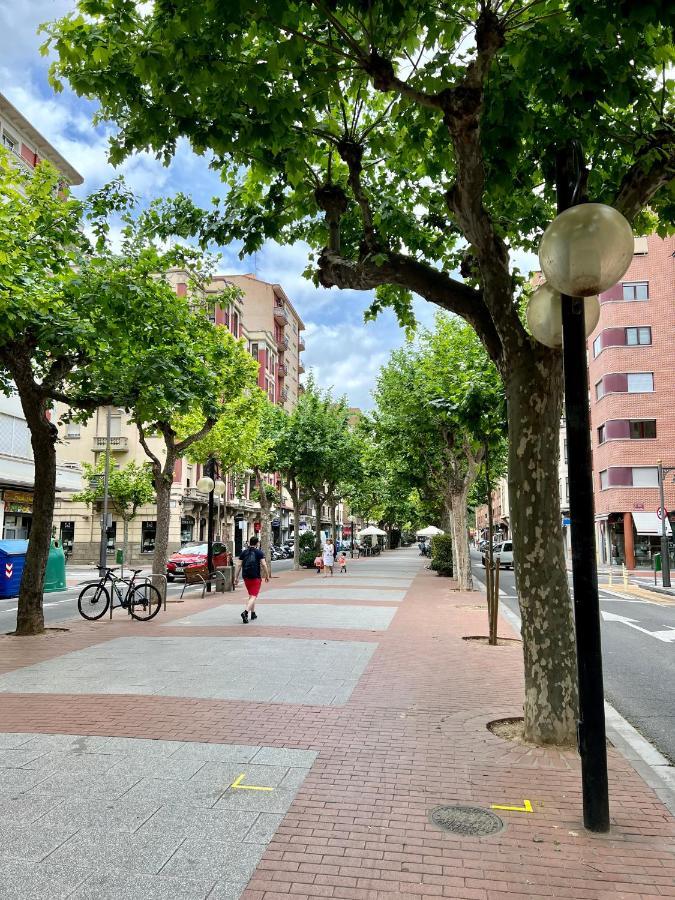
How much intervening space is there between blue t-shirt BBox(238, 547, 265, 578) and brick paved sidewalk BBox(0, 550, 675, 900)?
2.59 m

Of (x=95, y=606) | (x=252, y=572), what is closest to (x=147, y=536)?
(x=95, y=606)

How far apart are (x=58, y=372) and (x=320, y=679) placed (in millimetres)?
7210

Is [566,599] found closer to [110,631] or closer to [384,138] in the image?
[384,138]

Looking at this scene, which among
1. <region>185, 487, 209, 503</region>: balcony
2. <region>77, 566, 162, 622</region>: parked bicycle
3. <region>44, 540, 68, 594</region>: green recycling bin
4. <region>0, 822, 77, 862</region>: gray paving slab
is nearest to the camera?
<region>0, 822, 77, 862</region>: gray paving slab

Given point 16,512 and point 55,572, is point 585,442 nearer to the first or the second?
point 55,572

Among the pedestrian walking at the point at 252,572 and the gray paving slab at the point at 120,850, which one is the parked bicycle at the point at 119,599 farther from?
the gray paving slab at the point at 120,850

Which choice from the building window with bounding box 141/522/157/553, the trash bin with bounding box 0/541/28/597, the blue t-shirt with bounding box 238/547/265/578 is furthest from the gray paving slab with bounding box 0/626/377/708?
the building window with bounding box 141/522/157/553

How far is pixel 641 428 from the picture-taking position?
4250cm

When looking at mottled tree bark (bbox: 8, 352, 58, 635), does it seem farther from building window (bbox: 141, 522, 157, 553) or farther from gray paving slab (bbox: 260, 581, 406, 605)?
building window (bbox: 141, 522, 157, 553)

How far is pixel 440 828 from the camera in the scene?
4246 mm

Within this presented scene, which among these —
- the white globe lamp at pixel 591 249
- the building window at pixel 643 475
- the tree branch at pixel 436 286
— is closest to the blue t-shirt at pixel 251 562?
the tree branch at pixel 436 286

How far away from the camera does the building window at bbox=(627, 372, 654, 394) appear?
4247cm

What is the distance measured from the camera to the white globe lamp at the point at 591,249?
4297 millimetres

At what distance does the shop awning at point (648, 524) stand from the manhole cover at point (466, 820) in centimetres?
3916
